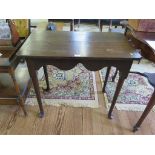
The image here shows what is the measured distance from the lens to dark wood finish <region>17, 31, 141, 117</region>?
0.99 m

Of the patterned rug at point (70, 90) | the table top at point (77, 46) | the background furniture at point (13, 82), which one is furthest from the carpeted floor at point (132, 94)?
the background furniture at point (13, 82)

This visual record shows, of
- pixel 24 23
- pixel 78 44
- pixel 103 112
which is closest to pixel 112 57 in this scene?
pixel 78 44

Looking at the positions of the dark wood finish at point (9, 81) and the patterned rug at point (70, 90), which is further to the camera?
the patterned rug at point (70, 90)

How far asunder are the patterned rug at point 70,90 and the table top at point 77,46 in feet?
2.17

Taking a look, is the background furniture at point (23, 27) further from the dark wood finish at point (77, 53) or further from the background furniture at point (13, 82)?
the dark wood finish at point (77, 53)

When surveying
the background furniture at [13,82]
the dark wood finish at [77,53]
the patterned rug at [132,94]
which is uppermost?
the dark wood finish at [77,53]

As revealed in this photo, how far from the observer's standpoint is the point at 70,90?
1.74m

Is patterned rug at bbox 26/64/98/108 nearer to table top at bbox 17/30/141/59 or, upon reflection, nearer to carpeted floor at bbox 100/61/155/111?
carpeted floor at bbox 100/61/155/111

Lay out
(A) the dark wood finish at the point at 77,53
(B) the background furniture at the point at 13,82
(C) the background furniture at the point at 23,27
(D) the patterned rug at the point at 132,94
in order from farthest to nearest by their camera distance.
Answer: (C) the background furniture at the point at 23,27
(D) the patterned rug at the point at 132,94
(B) the background furniture at the point at 13,82
(A) the dark wood finish at the point at 77,53

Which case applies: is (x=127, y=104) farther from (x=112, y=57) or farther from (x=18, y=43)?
(x=18, y=43)

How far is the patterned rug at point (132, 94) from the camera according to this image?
158cm

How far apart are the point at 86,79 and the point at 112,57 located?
967 mm

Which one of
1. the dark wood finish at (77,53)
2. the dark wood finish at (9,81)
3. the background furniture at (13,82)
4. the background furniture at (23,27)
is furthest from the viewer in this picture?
the background furniture at (23,27)
